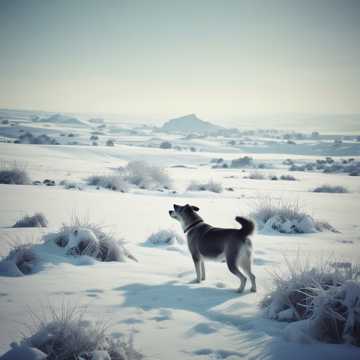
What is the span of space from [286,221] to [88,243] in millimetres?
6376

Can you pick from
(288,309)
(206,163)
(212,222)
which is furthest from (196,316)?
(206,163)

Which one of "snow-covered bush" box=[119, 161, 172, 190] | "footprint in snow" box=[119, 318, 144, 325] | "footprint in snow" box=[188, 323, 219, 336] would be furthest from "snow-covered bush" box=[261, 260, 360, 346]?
"snow-covered bush" box=[119, 161, 172, 190]

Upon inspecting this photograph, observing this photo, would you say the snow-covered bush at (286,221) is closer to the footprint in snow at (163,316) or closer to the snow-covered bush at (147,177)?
the footprint in snow at (163,316)

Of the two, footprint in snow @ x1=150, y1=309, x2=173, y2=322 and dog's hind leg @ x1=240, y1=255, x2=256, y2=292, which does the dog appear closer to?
dog's hind leg @ x1=240, y1=255, x2=256, y2=292

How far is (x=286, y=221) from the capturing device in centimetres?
1006

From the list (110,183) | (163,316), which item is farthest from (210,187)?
(163,316)

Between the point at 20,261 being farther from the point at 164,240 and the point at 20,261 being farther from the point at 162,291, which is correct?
the point at 164,240

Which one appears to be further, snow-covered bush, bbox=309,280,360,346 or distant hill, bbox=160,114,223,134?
distant hill, bbox=160,114,223,134

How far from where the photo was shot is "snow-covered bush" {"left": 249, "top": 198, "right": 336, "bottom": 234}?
9.82m

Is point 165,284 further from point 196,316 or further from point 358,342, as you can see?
point 358,342

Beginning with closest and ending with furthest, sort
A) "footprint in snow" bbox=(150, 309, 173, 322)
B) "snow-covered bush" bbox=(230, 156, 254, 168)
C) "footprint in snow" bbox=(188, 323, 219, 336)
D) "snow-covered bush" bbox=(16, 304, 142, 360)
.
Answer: "snow-covered bush" bbox=(16, 304, 142, 360) → "footprint in snow" bbox=(188, 323, 219, 336) → "footprint in snow" bbox=(150, 309, 173, 322) → "snow-covered bush" bbox=(230, 156, 254, 168)

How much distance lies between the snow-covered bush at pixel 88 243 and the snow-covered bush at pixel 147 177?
531 inches

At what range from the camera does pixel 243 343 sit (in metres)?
2.96

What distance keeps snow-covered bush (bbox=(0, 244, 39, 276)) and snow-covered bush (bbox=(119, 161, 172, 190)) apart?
47.4 feet
